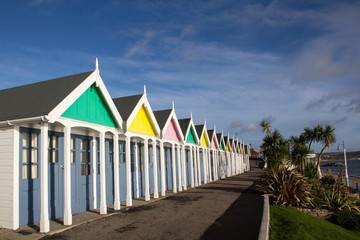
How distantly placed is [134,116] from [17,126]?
491 centimetres

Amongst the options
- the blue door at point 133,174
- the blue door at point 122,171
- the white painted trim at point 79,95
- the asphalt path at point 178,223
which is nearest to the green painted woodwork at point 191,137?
the blue door at point 133,174

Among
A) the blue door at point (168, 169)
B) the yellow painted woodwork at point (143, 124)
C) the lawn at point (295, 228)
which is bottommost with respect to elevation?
the lawn at point (295, 228)

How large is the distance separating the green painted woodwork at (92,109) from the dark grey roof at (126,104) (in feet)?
2.93

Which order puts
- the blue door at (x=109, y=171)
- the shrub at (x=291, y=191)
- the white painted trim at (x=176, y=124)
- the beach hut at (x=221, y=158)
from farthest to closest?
1. the beach hut at (x=221, y=158)
2. the white painted trim at (x=176, y=124)
3. the shrub at (x=291, y=191)
4. the blue door at (x=109, y=171)

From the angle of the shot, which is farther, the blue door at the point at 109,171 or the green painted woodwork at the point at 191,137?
the green painted woodwork at the point at 191,137

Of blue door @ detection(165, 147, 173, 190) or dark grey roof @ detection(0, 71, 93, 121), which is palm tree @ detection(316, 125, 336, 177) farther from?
dark grey roof @ detection(0, 71, 93, 121)

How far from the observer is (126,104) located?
12883 mm

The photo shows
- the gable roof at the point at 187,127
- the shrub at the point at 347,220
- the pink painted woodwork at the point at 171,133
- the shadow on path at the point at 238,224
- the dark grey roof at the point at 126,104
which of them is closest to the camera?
the shadow on path at the point at 238,224

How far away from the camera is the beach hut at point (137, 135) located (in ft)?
38.9

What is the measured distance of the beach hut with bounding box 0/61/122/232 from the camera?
7848 mm

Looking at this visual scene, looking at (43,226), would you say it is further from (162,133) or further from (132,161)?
(162,133)

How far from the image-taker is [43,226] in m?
7.44

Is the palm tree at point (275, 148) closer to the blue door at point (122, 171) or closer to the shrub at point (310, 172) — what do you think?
the shrub at point (310, 172)

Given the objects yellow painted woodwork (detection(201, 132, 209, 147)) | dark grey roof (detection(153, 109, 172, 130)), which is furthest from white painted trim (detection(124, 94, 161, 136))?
yellow painted woodwork (detection(201, 132, 209, 147))
